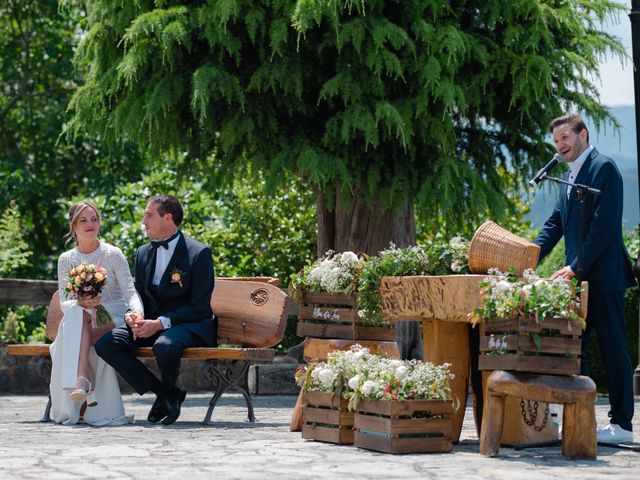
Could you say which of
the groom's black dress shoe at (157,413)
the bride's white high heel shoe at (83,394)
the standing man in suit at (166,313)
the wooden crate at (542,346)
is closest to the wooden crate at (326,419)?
the wooden crate at (542,346)

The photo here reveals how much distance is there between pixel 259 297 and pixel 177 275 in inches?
28.3

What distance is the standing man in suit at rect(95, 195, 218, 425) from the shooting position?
834 centimetres

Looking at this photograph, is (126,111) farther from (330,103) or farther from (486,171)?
(486,171)

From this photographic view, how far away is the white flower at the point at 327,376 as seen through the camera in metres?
6.98

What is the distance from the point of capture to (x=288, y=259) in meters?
15.0

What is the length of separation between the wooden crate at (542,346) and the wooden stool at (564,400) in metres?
0.06

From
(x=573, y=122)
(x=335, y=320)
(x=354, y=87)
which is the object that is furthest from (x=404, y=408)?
(x=354, y=87)

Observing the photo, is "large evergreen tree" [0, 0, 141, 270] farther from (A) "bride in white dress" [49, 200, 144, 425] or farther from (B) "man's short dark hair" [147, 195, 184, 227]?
(B) "man's short dark hair" [147, 195, 184, 227]

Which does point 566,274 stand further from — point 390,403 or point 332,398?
point 332,398

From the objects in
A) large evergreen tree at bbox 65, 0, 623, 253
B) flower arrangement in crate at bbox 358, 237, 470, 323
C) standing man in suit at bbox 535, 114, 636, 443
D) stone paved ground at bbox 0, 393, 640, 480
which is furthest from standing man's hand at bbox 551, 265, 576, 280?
large evergreen tree at bbox 65, 0, 623, 253

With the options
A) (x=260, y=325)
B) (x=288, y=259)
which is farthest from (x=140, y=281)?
(x=288, y=259)

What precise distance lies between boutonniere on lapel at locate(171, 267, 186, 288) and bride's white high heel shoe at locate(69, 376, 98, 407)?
0.93 meters

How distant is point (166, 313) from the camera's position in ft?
28.1

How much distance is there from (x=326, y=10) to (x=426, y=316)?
4173mm
